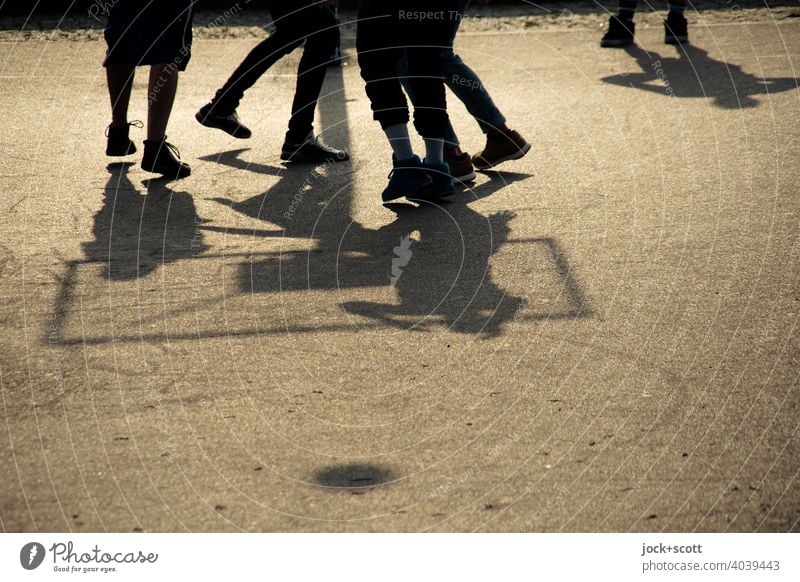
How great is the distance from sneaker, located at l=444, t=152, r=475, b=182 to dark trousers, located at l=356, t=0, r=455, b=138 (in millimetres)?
382

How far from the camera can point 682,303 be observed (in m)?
4.65

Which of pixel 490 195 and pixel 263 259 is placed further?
pixel 490 195

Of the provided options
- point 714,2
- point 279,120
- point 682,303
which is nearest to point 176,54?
point 279,120

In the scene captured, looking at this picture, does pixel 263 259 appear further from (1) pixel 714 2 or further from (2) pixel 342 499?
(1) pixel 714 2

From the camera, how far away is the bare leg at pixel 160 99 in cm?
634

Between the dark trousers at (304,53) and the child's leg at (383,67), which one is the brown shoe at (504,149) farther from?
the dark trousers at (304,53)

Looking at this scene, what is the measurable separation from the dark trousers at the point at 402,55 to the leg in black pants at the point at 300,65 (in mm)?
Answer: 842

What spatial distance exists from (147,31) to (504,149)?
214 cm

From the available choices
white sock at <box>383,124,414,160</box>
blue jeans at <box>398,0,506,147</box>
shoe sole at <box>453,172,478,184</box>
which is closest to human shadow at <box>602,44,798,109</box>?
blue jeans at <box>398,0,506,147</box>

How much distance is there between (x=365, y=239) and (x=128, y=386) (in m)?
1.81

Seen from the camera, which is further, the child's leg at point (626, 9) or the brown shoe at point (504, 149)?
the child's leg at point (626, 9)

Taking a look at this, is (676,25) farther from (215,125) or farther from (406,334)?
(406,334)

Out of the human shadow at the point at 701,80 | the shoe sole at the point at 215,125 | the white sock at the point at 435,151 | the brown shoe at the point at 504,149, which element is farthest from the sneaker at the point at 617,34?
the white sock at the point at 435,151

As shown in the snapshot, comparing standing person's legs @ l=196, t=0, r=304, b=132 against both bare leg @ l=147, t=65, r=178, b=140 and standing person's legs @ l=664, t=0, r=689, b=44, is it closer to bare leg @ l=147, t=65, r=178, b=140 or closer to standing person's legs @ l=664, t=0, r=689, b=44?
bare leg @ l=147, t=65, r=178, b=140
